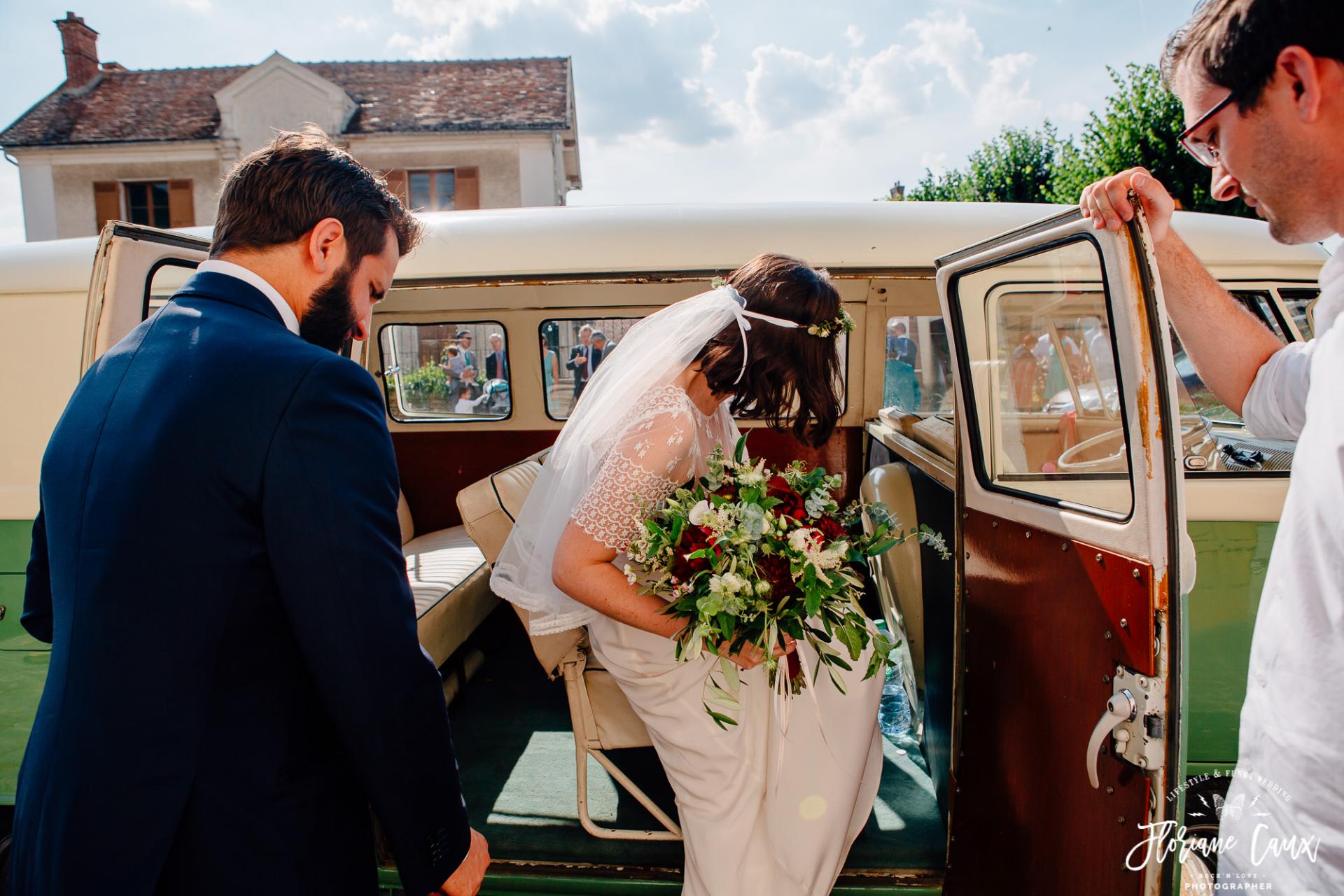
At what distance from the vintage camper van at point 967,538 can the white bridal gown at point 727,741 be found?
25 cm

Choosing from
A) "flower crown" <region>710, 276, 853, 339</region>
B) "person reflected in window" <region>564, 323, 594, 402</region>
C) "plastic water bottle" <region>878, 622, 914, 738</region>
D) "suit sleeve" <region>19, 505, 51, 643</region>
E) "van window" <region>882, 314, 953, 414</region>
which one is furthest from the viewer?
"person reflected in window" <region>564, 323, 594, 402</region>

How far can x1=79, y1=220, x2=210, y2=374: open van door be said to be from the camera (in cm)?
187

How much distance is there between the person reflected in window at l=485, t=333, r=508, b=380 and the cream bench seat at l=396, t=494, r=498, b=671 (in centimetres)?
101

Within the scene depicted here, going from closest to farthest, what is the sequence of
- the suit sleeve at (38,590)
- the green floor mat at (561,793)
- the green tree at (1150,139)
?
the suit sleeve at (38,590) → the green floor mat at (561,793) → the green tree at (1150,139)

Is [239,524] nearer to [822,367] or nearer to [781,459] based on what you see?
[822,367]

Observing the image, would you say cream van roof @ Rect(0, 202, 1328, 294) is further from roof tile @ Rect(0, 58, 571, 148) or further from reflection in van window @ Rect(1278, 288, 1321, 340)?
roof tile @ Rect(0, 58, 571, 148)

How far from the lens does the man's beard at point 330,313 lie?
53.3 inches

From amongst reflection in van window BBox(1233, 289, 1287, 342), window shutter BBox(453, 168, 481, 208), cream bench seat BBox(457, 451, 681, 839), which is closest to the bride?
cream bench seat BBox(457, 451, 681, 839)

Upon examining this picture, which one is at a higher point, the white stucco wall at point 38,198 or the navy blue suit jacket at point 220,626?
the white stucco wall at point 38,198

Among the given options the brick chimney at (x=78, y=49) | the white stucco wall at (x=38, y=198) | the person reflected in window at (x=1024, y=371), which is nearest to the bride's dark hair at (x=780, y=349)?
the person reflected in window at (x=1024, y=371)

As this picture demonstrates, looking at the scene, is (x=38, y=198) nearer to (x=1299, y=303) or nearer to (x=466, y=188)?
(x=466, y=188)

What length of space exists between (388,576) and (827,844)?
1.76 m

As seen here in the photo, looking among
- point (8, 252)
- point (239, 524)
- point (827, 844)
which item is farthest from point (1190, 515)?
point (8, 252)

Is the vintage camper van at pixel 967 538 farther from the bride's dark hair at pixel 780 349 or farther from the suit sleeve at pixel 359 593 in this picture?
the bride's dark hair at pixel 780 349
